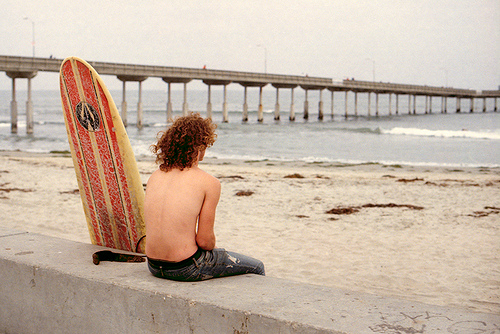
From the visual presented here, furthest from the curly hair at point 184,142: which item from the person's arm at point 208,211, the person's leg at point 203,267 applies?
the person's leg at point 203,267

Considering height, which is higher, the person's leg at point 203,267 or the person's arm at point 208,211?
the person's arm at point 208,211

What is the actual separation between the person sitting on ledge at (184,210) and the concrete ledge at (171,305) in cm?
10

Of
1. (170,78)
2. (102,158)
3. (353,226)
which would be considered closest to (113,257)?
(102,158)

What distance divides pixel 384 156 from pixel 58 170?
499 inches

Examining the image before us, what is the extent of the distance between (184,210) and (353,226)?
4276mm

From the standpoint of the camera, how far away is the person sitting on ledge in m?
2.62

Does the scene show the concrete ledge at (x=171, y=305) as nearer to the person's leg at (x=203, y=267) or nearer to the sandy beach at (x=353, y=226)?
the person's leg at (x=203, y=267)

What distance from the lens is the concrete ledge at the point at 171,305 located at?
1.96 m

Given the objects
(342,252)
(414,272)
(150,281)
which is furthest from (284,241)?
(150,281)

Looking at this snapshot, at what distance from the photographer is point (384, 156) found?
20203 mm

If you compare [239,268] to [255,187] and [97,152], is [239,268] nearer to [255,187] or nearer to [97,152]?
[97,152]

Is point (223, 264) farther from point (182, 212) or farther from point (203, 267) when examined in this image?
point (182, 212)

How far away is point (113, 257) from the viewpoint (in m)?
2.95

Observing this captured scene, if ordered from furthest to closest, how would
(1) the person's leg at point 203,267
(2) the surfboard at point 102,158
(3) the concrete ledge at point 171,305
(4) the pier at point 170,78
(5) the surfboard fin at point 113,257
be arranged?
(4) the pier at point 170,78, (2) the surfboard at point 102,158, (5) the surfboard fin at point 113,257, (1) the person's leg at point 203,267, (3) the concrete ledge at point 171,305
